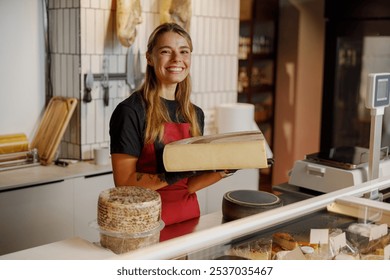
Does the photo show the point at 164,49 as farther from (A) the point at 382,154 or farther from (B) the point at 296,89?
(B) the point at 296,89

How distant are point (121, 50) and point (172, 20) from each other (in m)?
0.41

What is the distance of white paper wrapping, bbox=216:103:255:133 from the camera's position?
4.13 m

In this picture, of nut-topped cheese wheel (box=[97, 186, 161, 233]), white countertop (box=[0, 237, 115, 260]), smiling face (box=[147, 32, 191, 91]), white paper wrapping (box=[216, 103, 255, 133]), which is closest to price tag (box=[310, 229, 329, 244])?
nut-topped cheese wheel (box=[97, 186, 161, 233])

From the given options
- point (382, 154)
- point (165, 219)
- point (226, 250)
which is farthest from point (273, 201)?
point (382, 154)

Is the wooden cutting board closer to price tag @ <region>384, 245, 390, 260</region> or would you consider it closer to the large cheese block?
the large cheese block

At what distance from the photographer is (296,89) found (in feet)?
18.2

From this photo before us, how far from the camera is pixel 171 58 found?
2.07 m

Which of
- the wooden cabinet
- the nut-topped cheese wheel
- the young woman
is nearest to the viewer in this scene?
the nut-topped cheese wheel

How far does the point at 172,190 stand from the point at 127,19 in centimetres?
164

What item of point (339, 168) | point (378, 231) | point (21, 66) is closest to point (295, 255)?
point (378, 231)

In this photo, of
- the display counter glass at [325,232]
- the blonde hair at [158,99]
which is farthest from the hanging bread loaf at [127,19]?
the display counter glass at [325,232]

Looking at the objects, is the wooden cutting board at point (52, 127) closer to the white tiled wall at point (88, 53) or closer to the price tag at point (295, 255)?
the white tiled wall at point (88, 53)

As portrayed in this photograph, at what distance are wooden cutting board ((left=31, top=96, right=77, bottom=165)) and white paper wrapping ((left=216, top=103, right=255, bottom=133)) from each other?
1185 millimetres

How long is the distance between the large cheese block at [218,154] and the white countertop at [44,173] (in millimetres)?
1596
